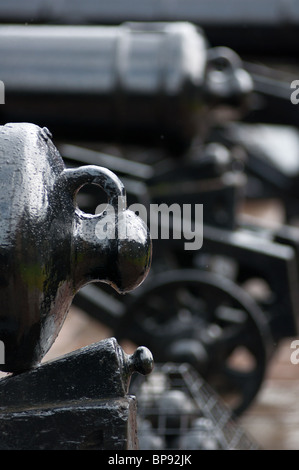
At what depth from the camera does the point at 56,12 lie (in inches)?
202

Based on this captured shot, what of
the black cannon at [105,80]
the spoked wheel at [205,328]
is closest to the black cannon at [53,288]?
the spoked wheel at [205,328]

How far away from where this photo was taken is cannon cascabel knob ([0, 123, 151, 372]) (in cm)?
87

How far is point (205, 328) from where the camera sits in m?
3.04

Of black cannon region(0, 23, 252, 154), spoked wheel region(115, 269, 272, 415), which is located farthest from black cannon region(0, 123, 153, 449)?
black cannon region(0, 23, 252, 154)

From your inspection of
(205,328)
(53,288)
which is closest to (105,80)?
(205,328)

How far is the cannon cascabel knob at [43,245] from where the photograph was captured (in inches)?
34.1

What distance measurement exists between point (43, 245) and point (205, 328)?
220 centimetres

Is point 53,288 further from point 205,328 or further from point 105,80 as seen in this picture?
point 105,80

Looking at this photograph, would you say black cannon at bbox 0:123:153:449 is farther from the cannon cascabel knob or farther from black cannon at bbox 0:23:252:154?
black cannon at bbox 0:23:252:154

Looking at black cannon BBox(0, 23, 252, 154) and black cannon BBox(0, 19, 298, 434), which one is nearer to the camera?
black cannon BBox(0, 19, 298, 434)

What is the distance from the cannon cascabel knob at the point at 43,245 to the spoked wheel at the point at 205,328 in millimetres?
2040

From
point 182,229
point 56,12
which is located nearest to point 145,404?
point 182,229

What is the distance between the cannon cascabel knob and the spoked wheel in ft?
6.69
